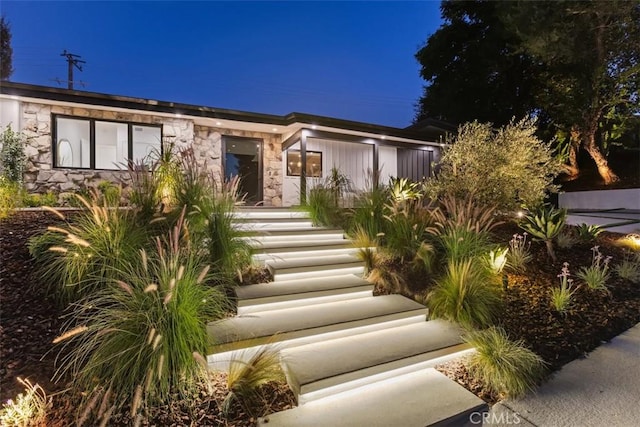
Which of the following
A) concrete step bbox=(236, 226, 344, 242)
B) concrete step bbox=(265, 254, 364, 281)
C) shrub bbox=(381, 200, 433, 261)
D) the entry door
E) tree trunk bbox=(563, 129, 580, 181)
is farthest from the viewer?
tree trunk bbox=(563, 129, 580, 181)

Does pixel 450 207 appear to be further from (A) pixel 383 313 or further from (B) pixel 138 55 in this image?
(B) pixel 138 55

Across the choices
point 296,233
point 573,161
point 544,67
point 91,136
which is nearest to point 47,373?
point 296,233

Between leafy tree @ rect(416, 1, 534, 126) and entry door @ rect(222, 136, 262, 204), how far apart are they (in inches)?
429

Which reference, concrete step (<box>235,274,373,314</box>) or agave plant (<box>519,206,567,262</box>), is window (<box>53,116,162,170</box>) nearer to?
concrete step (<box>235,274,373,314</box>)

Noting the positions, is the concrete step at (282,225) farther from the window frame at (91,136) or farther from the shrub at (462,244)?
the window frame at (91,136)

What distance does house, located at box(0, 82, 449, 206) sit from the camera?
7297 mm

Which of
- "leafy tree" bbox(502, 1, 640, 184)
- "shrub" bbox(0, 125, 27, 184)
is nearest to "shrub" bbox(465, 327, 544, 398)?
"shrub" bbox(0, 125, 27, 184)

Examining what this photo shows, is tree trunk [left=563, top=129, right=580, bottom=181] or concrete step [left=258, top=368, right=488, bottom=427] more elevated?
tree trunk [left=563, top=129, right=580, bottom=181]

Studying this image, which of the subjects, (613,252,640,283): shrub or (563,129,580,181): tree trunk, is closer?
(613,252,640,283): shrub

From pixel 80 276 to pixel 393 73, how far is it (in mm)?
91204

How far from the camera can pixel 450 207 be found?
4.62 metres

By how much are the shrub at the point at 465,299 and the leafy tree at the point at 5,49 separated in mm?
18302

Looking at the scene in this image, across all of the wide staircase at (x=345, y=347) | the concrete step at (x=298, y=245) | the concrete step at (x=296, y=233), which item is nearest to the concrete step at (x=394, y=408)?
the wide staircase at (x=345, y=347)

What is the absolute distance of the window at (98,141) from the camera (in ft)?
25.8
